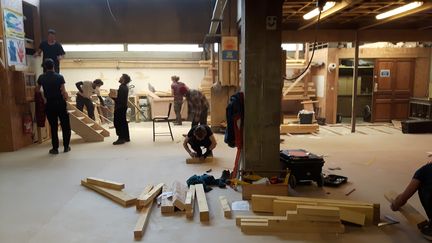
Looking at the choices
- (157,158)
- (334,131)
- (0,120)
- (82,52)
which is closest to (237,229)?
(157,158)

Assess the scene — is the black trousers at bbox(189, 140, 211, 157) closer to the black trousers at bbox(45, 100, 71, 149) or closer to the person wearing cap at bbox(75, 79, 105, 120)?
the black trousers at bbox(45, 100, 71, 149)

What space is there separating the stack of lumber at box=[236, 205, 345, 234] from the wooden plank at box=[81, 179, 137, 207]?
53.0 inches

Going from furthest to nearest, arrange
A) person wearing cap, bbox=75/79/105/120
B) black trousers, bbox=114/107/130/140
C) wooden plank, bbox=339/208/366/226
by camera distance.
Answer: person wearing cap, bbox=75/79/105/120 < black trousers, bbox=114/107/130/140 < wooden plank, bbox=339/208/366/226

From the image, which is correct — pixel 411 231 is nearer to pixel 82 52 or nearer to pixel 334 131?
pixel 334 131

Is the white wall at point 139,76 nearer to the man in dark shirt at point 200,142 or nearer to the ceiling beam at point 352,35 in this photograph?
the ceiling beam at point 352,35

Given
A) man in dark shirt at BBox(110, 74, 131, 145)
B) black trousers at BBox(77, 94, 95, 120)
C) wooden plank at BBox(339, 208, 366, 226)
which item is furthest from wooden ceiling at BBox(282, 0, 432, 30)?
black trousers at BBox(77, 94, 95, 120)

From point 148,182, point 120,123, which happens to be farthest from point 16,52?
point 148,182

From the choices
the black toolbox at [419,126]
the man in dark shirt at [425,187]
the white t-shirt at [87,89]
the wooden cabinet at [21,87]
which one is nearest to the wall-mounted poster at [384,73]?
the black toolbox at [419,126]

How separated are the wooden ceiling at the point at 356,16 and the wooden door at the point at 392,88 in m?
1.69

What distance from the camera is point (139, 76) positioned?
499 inches

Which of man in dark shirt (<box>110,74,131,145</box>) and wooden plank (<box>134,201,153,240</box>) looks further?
man in dark shirt (<box>110,74,131,145</box>)

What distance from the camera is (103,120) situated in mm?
10930

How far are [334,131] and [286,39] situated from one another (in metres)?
2.67

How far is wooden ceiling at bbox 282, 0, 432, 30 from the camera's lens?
640cm
